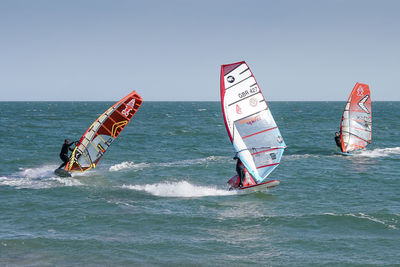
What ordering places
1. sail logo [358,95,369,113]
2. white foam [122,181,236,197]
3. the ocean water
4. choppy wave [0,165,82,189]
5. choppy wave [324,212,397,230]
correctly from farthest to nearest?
1. sail logo [358,95,369,113]
2. choppy wave [0,165,82,189]
3. white foam [122,181,236,197]
4. choppy wave [324,212,397,230]
5. the ocean water

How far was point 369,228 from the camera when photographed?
45.7 ft

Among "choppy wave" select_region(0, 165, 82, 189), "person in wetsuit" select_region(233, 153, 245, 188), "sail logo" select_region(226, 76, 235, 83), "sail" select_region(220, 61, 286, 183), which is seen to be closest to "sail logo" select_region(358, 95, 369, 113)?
"sail" select_region(220, 61, 286, 183)

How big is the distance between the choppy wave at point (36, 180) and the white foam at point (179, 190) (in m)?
3.05

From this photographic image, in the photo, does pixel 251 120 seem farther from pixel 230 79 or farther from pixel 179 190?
pixel 179 190

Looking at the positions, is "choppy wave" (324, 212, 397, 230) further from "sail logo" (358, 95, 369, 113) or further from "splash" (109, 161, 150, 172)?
"sail logo" (358, 95, 369, 113)

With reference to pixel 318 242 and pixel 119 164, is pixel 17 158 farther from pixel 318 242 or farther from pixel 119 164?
pixel 318 242

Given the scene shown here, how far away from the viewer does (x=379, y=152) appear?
3141 centimetres

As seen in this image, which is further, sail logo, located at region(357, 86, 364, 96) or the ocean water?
sail logo, located at region(357, 86, 364, 96)

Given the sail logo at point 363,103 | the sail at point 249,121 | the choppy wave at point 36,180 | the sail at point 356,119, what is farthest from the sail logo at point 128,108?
the sail logo at point 363,103

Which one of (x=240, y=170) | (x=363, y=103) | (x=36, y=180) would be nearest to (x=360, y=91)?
(x=363, y=103)

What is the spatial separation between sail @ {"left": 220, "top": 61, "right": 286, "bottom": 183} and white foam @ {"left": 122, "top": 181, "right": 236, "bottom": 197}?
2023 mm

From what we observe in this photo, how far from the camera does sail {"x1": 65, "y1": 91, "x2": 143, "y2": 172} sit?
21.4 meters

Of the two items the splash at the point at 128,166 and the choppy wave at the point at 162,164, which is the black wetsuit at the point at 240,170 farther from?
the splash at the point at 128,166

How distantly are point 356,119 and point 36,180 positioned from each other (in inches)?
873
